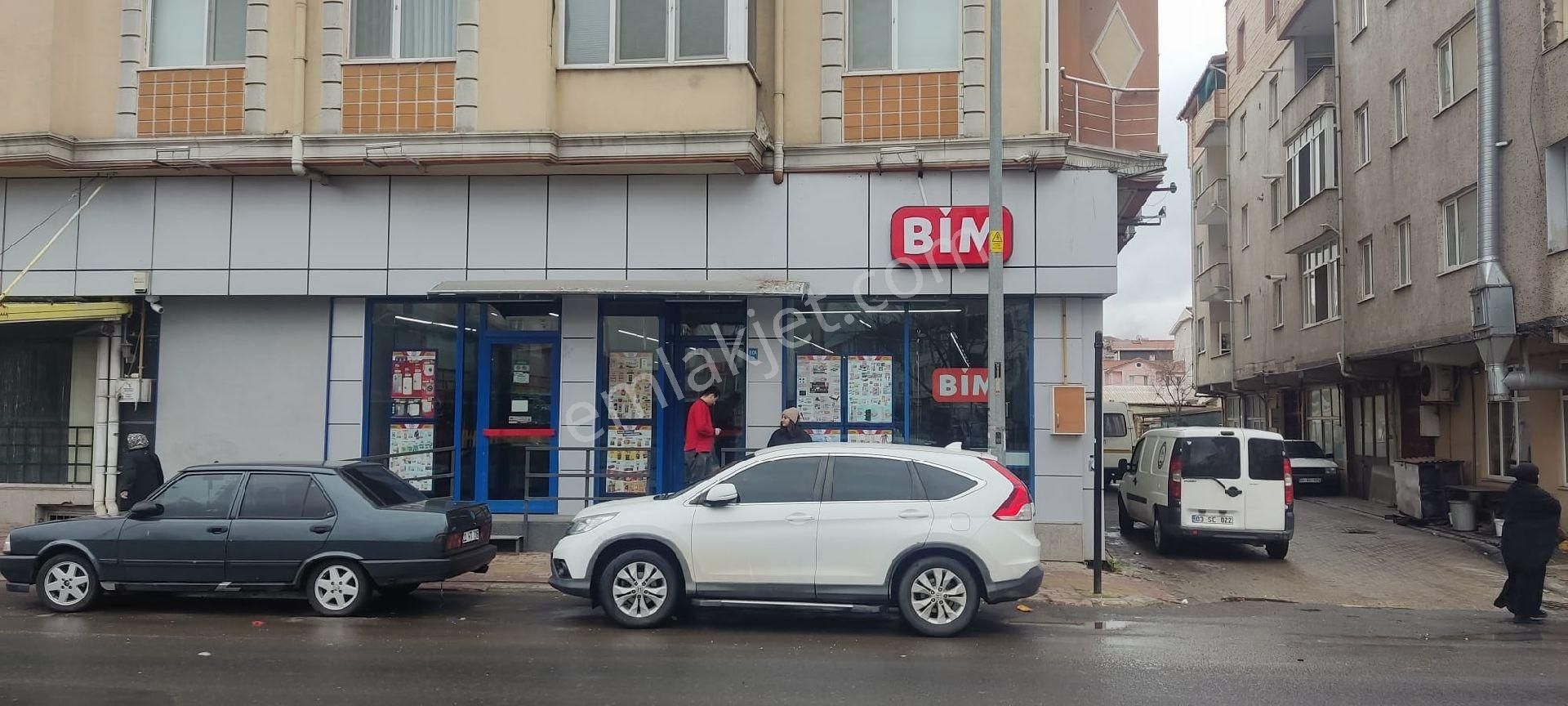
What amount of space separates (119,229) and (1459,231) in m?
20.8

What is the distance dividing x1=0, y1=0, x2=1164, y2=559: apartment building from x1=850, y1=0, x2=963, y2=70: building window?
0.04 meters

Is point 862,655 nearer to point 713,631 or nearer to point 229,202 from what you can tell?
point 713,631

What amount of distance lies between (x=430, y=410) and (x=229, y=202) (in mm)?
3742

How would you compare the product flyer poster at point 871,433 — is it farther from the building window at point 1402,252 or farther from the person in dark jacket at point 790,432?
the building window at point 1402,252

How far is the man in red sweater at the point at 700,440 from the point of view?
42.0ft

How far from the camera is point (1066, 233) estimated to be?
44.0 ft

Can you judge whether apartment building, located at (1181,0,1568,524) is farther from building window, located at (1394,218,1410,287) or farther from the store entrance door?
the store entrance door

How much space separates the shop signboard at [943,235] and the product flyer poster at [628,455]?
13.3ft

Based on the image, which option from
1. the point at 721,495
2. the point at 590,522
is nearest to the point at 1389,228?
the point at 721,495

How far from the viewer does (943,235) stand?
13484 millimetres

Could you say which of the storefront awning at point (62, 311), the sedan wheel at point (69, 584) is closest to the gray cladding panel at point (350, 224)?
the storefront awning at point (62, 311)

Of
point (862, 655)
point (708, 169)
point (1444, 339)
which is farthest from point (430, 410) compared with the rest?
point (1444, 339)

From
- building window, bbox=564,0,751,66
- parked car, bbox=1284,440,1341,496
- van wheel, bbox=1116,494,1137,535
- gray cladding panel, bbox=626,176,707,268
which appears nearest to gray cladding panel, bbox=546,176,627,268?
gray cladding panel, bbox=626,176,707,268

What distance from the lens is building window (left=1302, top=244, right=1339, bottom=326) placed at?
2561cm
